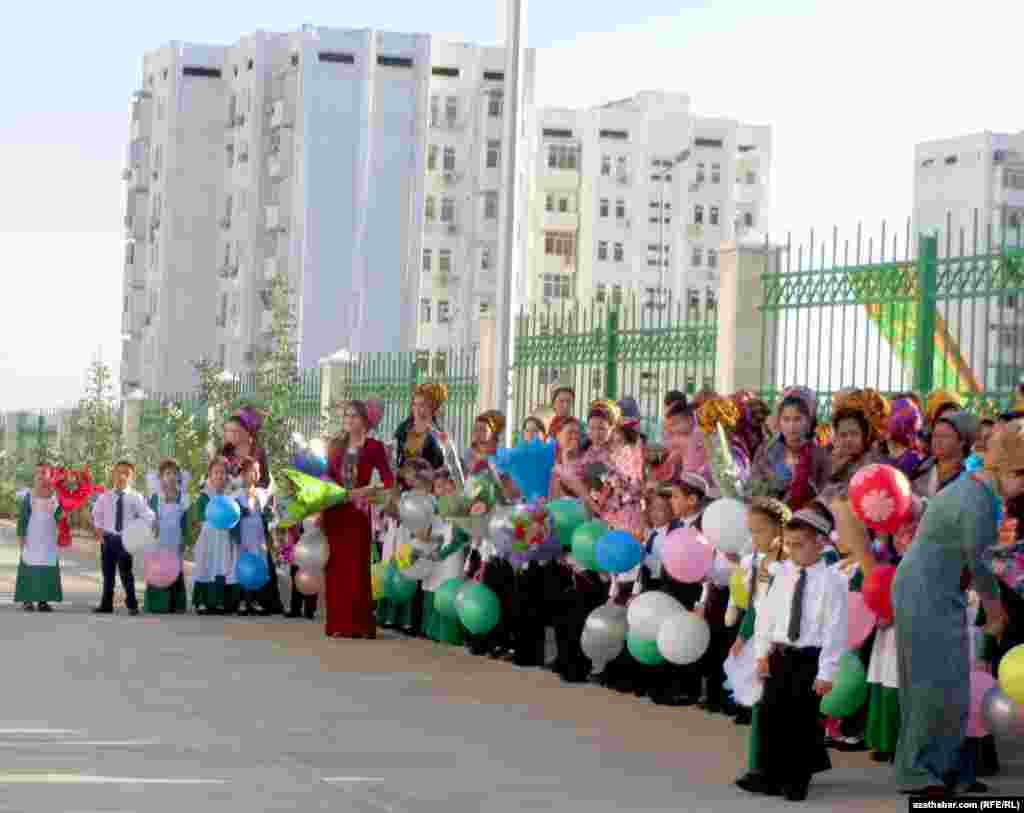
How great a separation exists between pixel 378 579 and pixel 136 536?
2.23m

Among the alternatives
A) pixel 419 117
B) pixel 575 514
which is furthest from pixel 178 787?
pixel 419 117

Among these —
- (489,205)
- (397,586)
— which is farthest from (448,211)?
(397,586)

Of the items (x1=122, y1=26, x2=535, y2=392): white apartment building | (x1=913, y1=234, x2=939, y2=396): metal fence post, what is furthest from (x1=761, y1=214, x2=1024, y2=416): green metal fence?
(x1=122, y1=26, x2=535, y2=392): white apartment building

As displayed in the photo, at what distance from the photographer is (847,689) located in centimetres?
1154

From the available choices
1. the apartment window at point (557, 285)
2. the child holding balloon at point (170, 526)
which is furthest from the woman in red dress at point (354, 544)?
the apartment window at point (557, 285)

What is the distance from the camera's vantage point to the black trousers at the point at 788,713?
413 inches

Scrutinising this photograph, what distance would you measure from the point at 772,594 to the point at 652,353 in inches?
312

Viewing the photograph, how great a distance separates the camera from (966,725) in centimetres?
1039

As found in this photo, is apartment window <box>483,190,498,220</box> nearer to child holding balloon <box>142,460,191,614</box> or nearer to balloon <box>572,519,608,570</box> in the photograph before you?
child holding balloon <box>142,460,191,614</box>

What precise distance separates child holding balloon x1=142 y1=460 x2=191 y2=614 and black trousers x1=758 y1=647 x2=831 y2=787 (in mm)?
10315

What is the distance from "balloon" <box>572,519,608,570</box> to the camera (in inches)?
575

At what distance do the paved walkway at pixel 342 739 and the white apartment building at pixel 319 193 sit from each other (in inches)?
2731

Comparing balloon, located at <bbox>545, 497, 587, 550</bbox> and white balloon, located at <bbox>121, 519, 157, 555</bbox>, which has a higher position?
balloon, located at <bbox>545, 497, 587, 550</bbox>

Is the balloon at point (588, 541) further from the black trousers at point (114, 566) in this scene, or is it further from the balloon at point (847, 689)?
the black trousers at point (114, 566)
